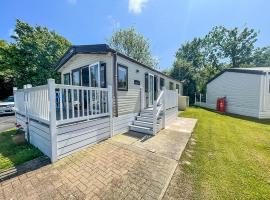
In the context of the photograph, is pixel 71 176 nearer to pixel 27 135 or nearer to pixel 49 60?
pixel 27 135

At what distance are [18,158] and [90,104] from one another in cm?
242

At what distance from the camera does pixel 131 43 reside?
27.7m

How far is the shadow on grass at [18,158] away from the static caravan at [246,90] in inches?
601

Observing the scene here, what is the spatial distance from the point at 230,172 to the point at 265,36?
41336mm

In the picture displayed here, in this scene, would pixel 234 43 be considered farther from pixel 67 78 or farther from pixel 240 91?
pixel 67 78

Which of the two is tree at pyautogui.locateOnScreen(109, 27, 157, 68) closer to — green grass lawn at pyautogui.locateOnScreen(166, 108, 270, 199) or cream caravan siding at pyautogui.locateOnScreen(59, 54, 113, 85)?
cream caravan siding at pyautogui.locateOnScreen(59, 54, 113, 85)

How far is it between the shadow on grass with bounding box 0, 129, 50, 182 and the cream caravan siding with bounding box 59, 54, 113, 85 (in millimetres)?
3584

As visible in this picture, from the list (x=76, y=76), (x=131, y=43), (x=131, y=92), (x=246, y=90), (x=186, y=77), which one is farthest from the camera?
(x=131, y=43)


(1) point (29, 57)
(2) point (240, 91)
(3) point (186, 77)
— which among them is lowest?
(2) point (240, 91)

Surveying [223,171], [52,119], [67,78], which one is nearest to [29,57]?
[67,78]

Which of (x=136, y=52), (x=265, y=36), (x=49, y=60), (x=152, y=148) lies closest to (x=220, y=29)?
(x=265, y=36)

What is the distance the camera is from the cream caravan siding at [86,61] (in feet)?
20.4

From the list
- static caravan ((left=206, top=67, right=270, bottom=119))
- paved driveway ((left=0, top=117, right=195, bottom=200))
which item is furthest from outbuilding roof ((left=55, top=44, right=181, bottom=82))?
static caravan ((left=206, top=67, right=270, bottom=119))

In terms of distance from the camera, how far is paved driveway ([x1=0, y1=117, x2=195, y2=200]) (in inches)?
105
